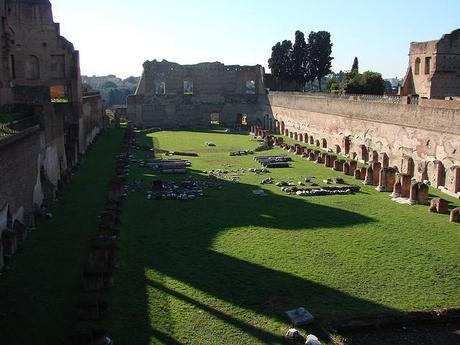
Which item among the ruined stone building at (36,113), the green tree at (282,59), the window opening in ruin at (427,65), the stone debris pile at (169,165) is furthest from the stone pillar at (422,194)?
the green tree at (282,59)

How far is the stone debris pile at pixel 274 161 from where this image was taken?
2336cm

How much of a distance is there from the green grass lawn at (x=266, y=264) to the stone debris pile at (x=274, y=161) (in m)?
5.87

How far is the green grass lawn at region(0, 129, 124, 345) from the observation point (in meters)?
8.17

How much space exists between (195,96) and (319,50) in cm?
1233

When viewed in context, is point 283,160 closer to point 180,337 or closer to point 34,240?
point 34,240

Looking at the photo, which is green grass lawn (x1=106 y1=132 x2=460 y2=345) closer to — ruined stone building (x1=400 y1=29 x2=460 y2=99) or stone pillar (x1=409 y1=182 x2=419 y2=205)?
stone pillar (x1=409 y1=182 x2=419 y2=205)

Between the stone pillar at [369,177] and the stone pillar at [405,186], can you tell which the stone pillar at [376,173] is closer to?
the stone pillar at [369,177]

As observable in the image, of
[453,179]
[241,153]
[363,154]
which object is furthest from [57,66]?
[453,179]

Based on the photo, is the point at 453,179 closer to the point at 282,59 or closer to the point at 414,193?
the point at 414,193

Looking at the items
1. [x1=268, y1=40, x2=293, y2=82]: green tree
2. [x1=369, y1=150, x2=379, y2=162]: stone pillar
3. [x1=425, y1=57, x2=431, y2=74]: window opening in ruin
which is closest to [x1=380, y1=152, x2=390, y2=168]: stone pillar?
[x1=369, y1=150, x2=379, y2=162]: stone pillar

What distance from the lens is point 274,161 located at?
79.4 ft

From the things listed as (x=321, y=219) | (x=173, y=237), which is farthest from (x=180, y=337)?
(x=321, y=219)

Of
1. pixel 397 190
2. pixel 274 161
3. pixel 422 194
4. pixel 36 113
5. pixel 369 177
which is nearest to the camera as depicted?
pixel 422 194

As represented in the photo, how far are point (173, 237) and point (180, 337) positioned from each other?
16.7 feet
